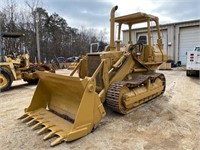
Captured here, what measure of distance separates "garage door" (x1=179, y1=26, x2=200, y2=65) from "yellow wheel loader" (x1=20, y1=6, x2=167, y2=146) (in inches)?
469

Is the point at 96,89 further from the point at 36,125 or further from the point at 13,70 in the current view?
the point at 13,70

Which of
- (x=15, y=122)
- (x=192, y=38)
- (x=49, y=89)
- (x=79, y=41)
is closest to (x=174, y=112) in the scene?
(x=49, y=89)

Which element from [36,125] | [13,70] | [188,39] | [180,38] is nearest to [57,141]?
[36,125]

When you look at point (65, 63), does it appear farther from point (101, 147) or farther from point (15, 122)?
point (101, 147)

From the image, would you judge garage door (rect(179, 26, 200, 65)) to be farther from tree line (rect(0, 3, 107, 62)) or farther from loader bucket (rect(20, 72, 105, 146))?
loader bucket (rect(20, 72, 105, 146))

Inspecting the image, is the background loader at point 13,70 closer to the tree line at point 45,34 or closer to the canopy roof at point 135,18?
the canopy roof at point 135,18

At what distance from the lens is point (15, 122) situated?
3891 mm

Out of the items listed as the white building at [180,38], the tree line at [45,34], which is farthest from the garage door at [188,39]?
the tree line at [45,34]

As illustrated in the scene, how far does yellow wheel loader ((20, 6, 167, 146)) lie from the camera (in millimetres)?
3193

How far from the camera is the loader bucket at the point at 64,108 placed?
310cm

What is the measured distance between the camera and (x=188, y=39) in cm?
1603

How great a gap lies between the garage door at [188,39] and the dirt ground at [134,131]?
40.7 ft

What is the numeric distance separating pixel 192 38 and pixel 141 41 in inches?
495

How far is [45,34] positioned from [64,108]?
22.3 metres
